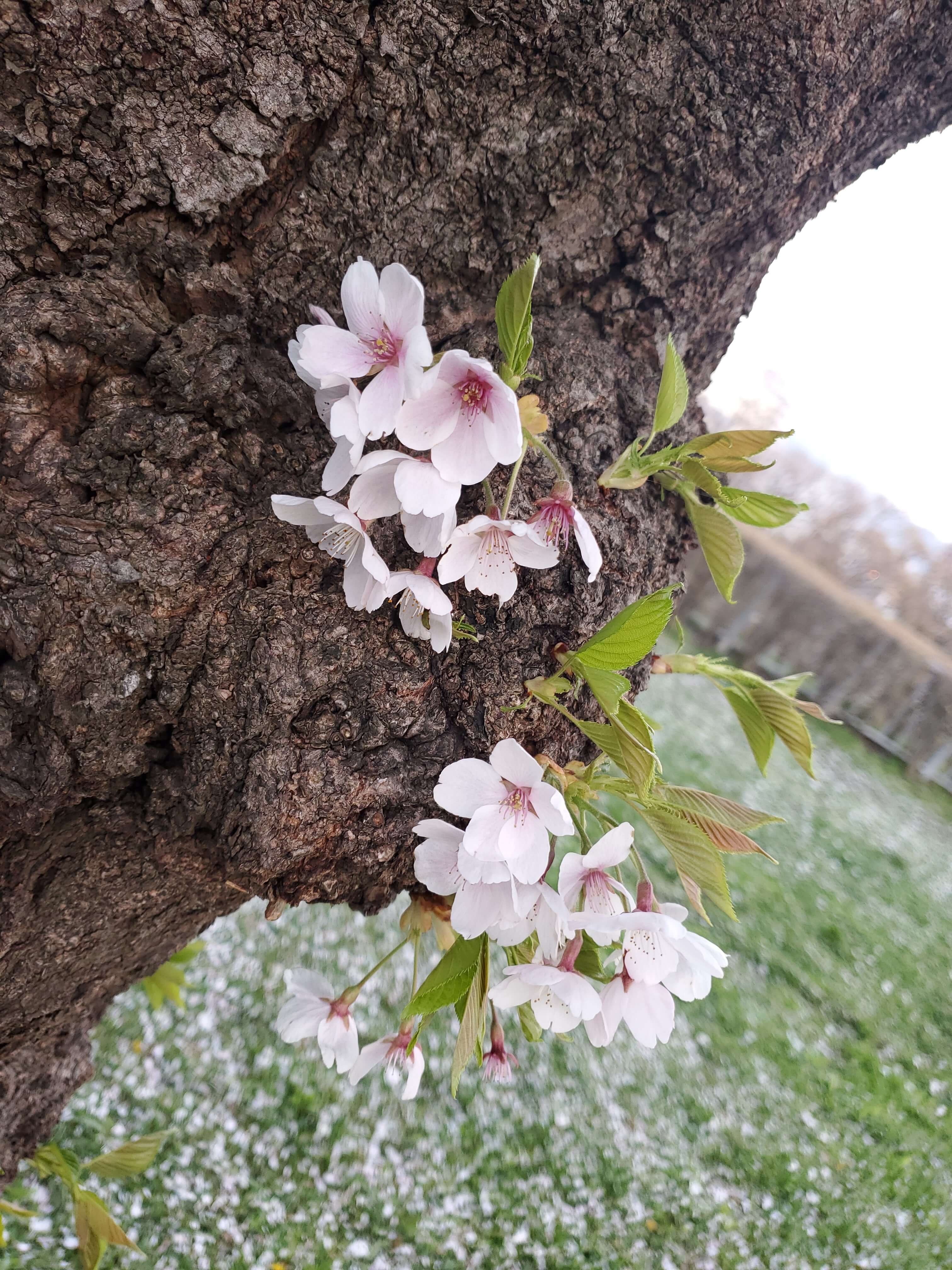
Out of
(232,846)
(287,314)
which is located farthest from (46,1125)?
(287,314)

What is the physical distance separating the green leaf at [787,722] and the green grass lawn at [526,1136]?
5.03 ft

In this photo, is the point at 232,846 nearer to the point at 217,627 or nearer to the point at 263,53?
the point at 217,627

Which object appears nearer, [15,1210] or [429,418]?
[429,418]

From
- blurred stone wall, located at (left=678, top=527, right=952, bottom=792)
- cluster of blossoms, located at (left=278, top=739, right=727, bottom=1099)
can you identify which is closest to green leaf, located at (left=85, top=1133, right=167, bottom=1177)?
cluster of blossoms, located at (left=278, top=739, right=727, bottom=1099)

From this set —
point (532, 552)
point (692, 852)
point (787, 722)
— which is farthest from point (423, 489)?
point (787, 722)

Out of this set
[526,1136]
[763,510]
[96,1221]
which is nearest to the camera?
[763,510]

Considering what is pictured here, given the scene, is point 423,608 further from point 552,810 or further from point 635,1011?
point 635,1011

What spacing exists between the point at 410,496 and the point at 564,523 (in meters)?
0.18

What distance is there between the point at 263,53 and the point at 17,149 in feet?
0.86

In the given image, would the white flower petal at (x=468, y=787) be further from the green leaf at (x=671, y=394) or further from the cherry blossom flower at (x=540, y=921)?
the green leaf at (x=671, y=394)

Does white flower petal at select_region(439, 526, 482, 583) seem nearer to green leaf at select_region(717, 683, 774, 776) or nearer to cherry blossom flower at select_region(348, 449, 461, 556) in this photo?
cherry blossom flower at select_region(348, 449, 461, 556)

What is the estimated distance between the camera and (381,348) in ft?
2.22

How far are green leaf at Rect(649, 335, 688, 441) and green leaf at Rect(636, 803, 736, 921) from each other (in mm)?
423

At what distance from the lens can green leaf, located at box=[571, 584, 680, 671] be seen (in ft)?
2.21
